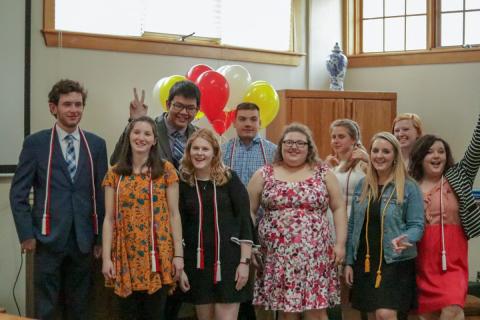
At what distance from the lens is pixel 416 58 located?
6184 millimetres

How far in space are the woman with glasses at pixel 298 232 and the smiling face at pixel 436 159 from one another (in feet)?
1.56

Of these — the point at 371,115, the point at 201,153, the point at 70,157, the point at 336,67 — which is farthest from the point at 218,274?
the point at 336,67

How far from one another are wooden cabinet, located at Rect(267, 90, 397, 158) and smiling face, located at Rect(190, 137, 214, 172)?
7.83ft

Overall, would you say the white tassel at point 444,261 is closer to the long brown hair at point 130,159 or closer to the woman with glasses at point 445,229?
the woman with glasses at point 445,229

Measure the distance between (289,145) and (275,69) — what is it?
272 centimetres

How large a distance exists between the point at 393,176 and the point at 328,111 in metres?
2.49

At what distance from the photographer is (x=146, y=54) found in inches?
208

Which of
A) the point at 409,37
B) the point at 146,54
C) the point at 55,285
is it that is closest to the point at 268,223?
the point at 55,285

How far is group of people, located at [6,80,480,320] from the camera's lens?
3193mm

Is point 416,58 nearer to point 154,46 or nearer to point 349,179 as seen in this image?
point 154,46

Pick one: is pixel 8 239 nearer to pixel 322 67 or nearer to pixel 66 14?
pixel 66 14

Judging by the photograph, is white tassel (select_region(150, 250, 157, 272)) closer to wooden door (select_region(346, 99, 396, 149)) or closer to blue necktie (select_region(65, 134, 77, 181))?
blue necktie (select_region(65, 134, 77, 181))

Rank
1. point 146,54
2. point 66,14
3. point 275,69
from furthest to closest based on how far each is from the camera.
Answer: point 275,69 → point 146,54 → point 66,14

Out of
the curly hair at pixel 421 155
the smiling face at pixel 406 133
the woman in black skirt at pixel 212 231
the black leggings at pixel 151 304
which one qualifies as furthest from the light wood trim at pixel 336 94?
the black leggings at pixel 151 304
